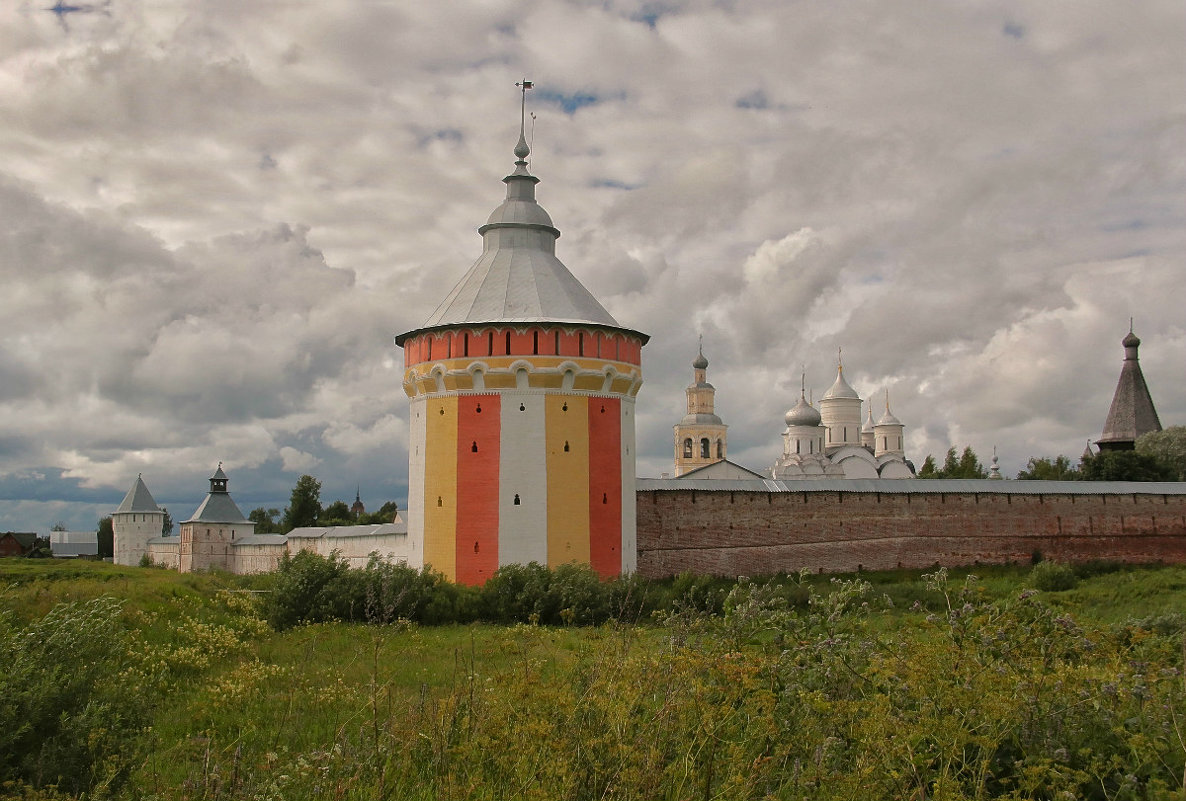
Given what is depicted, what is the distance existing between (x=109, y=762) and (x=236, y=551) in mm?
32788

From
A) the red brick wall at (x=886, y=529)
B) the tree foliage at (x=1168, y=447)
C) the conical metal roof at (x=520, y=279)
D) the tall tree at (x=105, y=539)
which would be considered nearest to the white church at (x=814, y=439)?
the tree foliage at (x=1168, y=447)

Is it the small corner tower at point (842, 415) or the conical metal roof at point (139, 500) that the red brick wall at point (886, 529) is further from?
the conical metal roof at point (139, 500)

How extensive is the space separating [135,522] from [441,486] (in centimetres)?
3031

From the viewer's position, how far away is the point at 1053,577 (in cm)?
2086

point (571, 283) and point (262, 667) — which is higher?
point (571, 283)

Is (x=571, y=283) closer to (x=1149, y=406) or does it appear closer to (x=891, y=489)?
(x=891, y=489)

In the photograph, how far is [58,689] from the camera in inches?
171

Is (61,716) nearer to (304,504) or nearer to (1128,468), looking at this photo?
(1128,468)

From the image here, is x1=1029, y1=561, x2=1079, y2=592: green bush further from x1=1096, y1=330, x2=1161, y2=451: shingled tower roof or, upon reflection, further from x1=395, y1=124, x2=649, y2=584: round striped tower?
x1=1096, y1=330, x2=1161, y2=451: shingled tower roof

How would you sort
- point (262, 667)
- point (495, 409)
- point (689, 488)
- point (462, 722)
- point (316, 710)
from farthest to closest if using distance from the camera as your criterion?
point (689, 488) → point (495, 409) → point (262, 667) → point (316, 710) → point (462, 722)

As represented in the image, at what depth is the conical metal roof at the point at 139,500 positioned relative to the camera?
4269 cm

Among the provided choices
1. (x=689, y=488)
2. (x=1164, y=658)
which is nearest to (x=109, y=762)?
(x=1164, y=658)

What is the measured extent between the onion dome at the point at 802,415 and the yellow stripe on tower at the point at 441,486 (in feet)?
91.4

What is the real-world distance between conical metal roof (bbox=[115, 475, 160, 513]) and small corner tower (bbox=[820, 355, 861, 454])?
27939 mm
